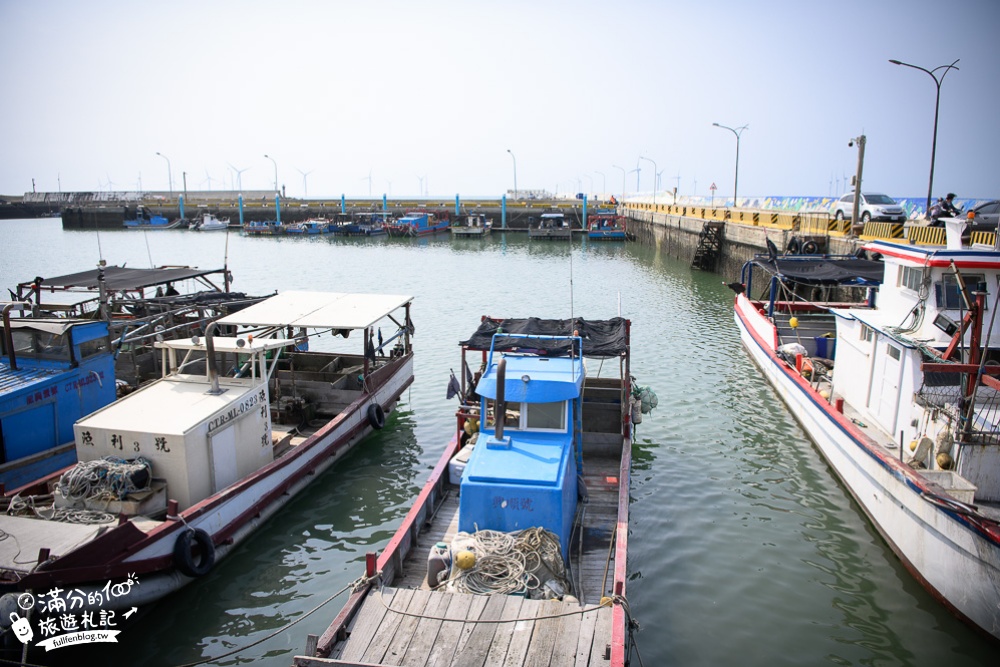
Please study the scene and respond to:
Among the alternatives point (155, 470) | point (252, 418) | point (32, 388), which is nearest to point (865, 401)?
point (252, 418)

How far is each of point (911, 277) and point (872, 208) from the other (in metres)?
22.0

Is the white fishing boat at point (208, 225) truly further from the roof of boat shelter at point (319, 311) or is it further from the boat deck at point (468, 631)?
the boat deck at point (468, 631)

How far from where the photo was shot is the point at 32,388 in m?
12.7

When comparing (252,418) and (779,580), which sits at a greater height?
(252,418)

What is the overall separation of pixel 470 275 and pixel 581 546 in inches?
1514

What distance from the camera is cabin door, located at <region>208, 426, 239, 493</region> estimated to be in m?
11.4

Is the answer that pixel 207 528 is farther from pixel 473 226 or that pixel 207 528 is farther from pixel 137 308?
pixel 473 226

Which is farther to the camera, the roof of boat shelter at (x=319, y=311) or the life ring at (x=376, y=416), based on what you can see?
the life ring at (x=376, y=416)

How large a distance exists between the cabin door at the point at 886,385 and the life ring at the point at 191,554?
12285mm

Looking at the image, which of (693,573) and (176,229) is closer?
(693,573)

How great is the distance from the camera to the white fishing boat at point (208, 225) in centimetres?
9032

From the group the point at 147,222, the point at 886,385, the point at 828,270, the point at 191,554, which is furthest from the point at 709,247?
the point at 147,222

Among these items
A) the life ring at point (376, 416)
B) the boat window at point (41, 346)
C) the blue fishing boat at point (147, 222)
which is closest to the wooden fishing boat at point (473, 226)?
the blue fishing boat at point (147, 222)

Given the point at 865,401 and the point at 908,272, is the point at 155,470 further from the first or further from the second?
the point at 908,272
